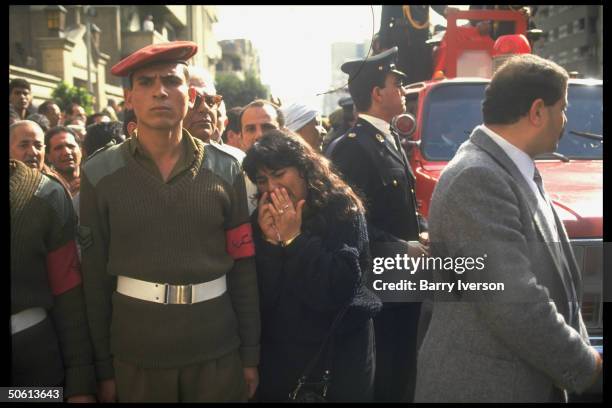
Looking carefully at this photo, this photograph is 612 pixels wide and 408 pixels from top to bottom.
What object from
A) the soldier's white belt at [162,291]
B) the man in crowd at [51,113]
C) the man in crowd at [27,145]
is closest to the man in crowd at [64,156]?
the man in crowd at [27,145]

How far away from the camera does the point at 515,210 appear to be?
180 cm

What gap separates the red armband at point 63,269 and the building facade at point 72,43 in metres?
14.8

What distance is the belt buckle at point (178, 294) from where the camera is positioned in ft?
6.50

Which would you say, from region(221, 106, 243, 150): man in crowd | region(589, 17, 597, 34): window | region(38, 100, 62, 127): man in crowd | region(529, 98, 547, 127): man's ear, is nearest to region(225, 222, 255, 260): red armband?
region(529, 98, 547, 127): man's ear

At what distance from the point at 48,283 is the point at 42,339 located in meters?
0.18

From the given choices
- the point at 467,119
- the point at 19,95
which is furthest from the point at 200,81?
the point at 19,95

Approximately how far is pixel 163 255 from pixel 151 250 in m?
0.04

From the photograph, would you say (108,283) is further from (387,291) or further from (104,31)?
(104,31)

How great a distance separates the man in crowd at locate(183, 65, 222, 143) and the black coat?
2.35 feet

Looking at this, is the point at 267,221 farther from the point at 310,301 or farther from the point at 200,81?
the point at 200,81

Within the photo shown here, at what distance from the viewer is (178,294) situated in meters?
1.99

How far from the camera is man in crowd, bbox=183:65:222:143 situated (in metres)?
2.76
